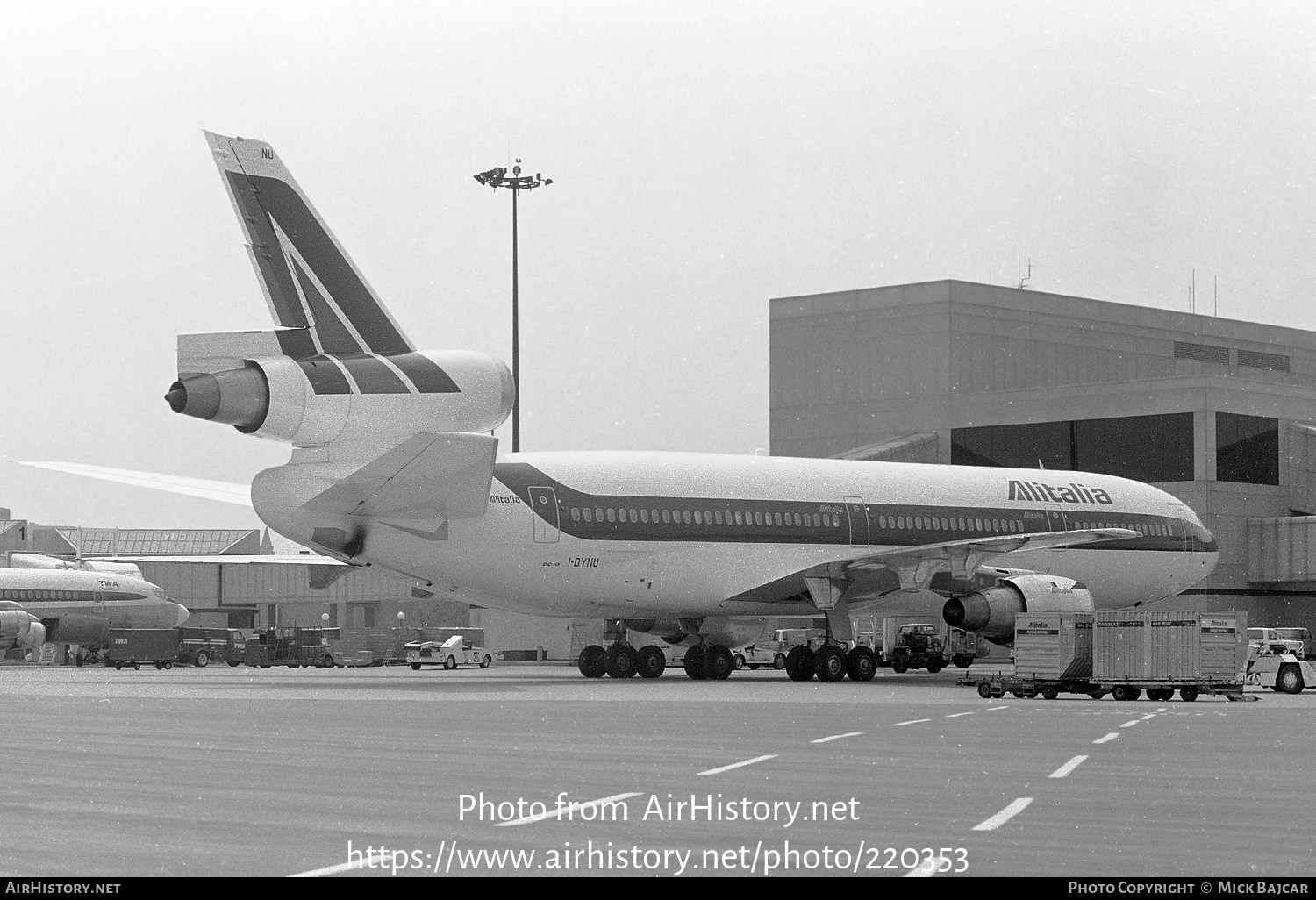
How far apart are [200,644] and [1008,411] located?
35.6 meters

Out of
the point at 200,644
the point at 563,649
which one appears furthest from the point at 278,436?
the point at 200,644

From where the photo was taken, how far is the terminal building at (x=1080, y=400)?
69.6m

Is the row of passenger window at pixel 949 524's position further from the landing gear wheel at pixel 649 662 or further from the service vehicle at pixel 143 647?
the service vehicle at pixel 143 647

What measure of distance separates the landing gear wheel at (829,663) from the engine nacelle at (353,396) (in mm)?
10323

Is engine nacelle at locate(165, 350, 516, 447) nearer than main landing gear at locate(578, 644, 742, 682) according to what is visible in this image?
Yes

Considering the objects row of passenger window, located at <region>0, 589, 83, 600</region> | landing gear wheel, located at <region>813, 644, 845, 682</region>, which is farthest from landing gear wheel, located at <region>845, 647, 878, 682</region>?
row of passenger window, located at <region>0, 589, 83, 600</region>

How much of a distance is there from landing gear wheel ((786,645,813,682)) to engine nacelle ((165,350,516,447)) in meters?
10.6

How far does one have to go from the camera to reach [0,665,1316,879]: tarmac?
998 centimetres

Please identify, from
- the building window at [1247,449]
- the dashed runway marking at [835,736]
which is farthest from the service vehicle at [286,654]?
the dashed runway marking at [835,736]

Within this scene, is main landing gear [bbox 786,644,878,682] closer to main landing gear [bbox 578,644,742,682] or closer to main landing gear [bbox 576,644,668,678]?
main landing gear [bbox 578,644,742,682]

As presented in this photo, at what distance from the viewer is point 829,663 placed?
3941 centimetres

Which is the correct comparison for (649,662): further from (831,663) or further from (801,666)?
(831,663)

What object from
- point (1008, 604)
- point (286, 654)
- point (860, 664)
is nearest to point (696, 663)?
point (860, 664)

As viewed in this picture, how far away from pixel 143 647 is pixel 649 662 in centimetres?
3815
